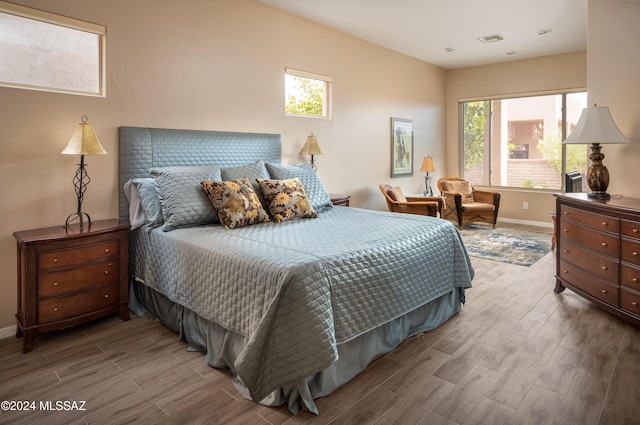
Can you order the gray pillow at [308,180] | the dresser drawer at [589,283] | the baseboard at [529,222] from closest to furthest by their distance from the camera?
the dresser drawer at [589,283] → the gray pillow at [308,180] → the baseboard at [529,222]

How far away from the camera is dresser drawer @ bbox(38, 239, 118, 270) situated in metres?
2.53

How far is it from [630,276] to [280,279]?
7.99 ft

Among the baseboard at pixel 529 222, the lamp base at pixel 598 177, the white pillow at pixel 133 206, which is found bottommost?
the baseboard at pixel 529 222

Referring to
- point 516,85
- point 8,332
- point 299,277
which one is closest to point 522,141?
point 516,85

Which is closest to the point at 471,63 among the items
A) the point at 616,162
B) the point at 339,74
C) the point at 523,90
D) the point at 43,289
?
the point at 523,90

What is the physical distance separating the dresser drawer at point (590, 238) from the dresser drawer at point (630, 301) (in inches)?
10.1

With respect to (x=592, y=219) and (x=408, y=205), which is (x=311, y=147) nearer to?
(x=408, y=205)

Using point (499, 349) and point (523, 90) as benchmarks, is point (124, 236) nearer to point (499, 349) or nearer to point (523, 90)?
point (499, 349)

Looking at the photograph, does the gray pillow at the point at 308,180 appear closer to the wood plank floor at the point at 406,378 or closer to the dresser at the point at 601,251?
the wood plank floor at the point at 406,378

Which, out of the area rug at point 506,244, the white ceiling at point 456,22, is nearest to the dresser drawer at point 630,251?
the area rug at point 506,244

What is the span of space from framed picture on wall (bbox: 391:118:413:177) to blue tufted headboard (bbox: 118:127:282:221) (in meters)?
2.54

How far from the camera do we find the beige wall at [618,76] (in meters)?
3.23

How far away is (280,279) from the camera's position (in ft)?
6.11

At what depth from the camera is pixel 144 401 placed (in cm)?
197
